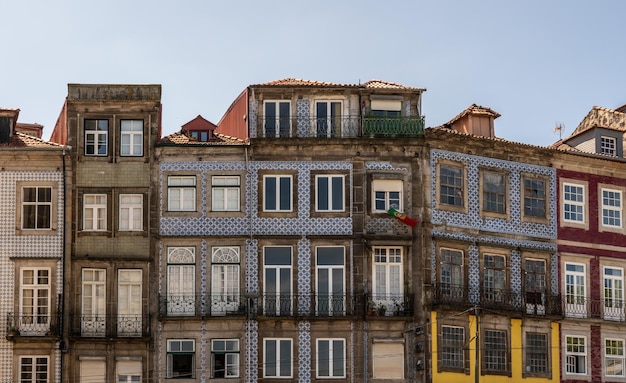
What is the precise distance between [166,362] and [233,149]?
325 inches

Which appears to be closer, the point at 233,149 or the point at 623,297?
the point at 233,149

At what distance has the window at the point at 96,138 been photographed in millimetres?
60438

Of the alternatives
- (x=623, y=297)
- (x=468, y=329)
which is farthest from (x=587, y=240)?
(x=468, y=329)

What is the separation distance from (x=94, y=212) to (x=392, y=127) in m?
11.6

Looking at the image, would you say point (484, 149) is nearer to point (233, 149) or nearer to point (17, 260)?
point (233, 149)

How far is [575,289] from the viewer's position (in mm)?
63844

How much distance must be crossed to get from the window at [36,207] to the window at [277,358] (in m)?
9.21

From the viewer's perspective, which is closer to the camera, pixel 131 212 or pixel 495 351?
pixel 131 212

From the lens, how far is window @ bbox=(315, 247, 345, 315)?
196ft

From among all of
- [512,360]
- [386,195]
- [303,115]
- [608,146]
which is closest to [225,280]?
[386,195]

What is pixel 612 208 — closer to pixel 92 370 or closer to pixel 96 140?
pixel 96 140

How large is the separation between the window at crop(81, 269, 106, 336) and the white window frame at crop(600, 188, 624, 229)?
20.1 meters

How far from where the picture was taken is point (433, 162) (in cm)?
6147

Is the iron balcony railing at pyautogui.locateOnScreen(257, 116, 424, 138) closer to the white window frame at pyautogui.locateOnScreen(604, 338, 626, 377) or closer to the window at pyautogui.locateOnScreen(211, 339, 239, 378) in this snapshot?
the window at pyautogui.locateOnScreen(211, 339, 239, 378)
